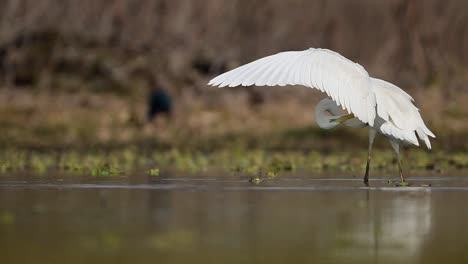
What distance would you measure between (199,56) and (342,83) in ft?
55.0

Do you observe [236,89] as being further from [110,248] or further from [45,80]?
[110,248]

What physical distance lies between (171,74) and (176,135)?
15.2ft

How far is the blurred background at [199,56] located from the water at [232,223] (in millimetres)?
12102

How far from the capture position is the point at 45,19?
27812 mm

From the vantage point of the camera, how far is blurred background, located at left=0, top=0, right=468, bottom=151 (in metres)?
23.8

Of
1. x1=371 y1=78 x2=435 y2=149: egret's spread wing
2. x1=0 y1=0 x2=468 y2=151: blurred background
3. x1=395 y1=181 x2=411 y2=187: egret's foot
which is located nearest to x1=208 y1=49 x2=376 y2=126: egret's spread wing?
x1=371 y1=78 x2=435 y2=149: egret's spread wing

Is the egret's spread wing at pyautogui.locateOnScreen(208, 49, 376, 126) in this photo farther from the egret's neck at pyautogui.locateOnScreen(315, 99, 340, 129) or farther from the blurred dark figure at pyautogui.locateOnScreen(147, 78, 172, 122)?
the blurred dark figure at pyautogui.locateOnScreen(147, 78, 172, 122)

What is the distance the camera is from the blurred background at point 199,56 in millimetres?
23797

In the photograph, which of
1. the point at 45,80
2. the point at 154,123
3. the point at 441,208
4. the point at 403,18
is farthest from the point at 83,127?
the point at 441,208

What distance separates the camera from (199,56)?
2770 cm

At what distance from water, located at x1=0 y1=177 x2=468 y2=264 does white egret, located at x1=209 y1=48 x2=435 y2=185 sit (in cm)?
68

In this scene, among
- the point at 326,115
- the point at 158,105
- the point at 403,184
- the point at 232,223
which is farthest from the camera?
the point at 158,105

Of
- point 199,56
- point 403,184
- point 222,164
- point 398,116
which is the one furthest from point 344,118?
point 199,56

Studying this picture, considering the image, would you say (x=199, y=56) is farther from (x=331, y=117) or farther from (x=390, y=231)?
(x=390, y=231)
